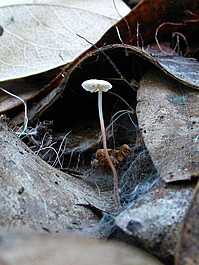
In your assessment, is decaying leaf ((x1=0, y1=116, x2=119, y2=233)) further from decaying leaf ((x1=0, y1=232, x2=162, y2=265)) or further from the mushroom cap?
the mushroom cap

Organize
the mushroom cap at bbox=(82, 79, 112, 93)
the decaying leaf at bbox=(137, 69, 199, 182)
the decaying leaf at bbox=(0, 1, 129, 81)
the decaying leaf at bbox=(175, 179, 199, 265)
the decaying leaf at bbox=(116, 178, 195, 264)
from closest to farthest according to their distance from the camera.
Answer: the decaying leaf at bbox=(175, 179, 199, 265), the decaying leaf at bbox=(116, 178, 195, 264), the decaying leaf at bbox=(137, 69, 199, 182), the mushroom cap at bbox=(82, 79, 112, 93), the decaying leaf at bbox=(0, 1, 129, 81)

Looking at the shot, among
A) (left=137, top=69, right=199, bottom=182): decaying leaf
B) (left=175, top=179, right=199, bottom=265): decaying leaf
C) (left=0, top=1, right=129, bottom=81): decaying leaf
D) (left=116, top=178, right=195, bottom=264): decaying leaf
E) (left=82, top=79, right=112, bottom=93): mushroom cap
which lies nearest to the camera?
(left=175, top=179, right=199, bottom=265): decaying leaf

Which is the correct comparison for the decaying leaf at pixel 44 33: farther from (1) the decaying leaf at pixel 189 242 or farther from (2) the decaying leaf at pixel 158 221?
(1) the decaying leaf at pixel 189 242

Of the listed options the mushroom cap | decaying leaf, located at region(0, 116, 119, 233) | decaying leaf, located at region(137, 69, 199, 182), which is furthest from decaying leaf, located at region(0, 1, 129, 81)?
decaying leaf, located at region(0, 116, 119, 233)

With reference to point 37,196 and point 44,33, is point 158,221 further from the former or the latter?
point 44,33

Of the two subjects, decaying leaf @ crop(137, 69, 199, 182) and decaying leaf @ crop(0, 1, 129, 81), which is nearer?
decaying leaf @ crop(137, 69, 199, 182)

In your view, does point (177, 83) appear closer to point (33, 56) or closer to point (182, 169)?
point (182, 169)

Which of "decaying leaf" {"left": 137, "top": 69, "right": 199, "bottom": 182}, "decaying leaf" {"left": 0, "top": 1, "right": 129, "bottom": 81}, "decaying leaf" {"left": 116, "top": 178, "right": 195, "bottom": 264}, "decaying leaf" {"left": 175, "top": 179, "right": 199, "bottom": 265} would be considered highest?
"decaying leaf" {"left": 0, "top": 1, "right": 129, "bottom": 81}
